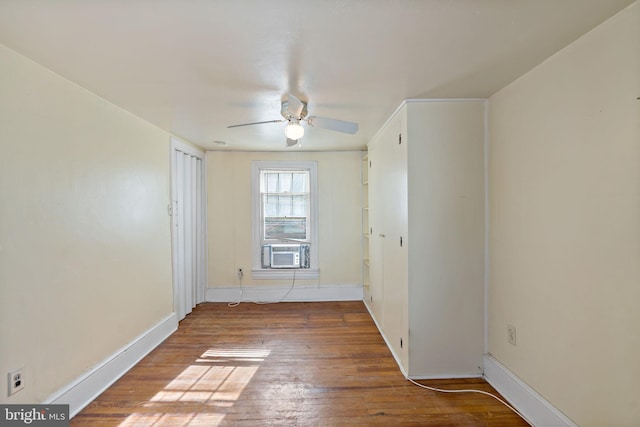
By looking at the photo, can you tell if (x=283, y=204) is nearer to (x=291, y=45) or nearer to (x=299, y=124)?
(x=299, y=124)

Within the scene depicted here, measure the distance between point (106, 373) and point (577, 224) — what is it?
10.8ft

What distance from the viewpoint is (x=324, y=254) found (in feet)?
13.9

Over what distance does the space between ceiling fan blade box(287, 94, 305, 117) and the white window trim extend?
7.39ft

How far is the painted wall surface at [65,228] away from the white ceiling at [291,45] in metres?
0.25

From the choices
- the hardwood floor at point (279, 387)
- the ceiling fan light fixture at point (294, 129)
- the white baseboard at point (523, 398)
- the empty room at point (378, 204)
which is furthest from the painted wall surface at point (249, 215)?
the white baseboard at point (523, 398)

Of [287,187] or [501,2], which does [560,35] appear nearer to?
[501,2]

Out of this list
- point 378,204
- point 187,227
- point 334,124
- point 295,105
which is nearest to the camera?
point 295,105

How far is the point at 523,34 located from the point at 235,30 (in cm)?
141

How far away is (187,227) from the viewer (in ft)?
12.1

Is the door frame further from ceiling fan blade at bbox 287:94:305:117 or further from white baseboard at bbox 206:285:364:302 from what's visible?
ceiling fan blade at bbox 287:94:305:117

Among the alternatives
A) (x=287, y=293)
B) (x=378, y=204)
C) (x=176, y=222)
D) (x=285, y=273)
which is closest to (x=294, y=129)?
(x=378, y=204)

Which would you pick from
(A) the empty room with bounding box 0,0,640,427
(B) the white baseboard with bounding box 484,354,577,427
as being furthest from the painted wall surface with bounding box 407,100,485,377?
(B) the white baseboard with bounding box 484,354,577,427

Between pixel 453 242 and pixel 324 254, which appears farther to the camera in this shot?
pixel 324 254

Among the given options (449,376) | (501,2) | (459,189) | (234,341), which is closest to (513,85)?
(459,189)
